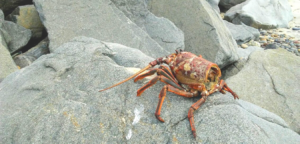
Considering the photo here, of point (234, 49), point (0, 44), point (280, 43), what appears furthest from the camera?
point (280, 43)

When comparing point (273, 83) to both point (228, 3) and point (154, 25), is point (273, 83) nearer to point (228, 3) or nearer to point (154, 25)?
point (154, 25)

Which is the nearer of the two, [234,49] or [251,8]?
[234,49]

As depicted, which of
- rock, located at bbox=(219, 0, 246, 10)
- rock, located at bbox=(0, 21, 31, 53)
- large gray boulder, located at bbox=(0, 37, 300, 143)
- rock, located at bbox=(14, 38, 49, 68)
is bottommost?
rock, located at bbox=(219, 0, 246, 10)

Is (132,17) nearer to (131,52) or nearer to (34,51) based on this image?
(34,51)

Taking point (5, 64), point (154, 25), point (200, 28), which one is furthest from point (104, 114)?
point (200, 28)

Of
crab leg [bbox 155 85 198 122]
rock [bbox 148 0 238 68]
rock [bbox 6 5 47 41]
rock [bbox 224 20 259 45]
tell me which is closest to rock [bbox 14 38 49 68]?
rock [bbox 6 5 47 41]

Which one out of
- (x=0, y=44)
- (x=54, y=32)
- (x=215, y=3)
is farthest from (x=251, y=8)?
(x=0, y=44)

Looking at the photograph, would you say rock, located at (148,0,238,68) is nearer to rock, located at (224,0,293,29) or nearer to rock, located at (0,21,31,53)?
rock, located at (0,21,31,53)

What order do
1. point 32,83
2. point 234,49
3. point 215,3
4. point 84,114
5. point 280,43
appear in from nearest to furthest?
point 84,114 → point 32,83 → point 234,49 → point 280,43 → point 215,3
